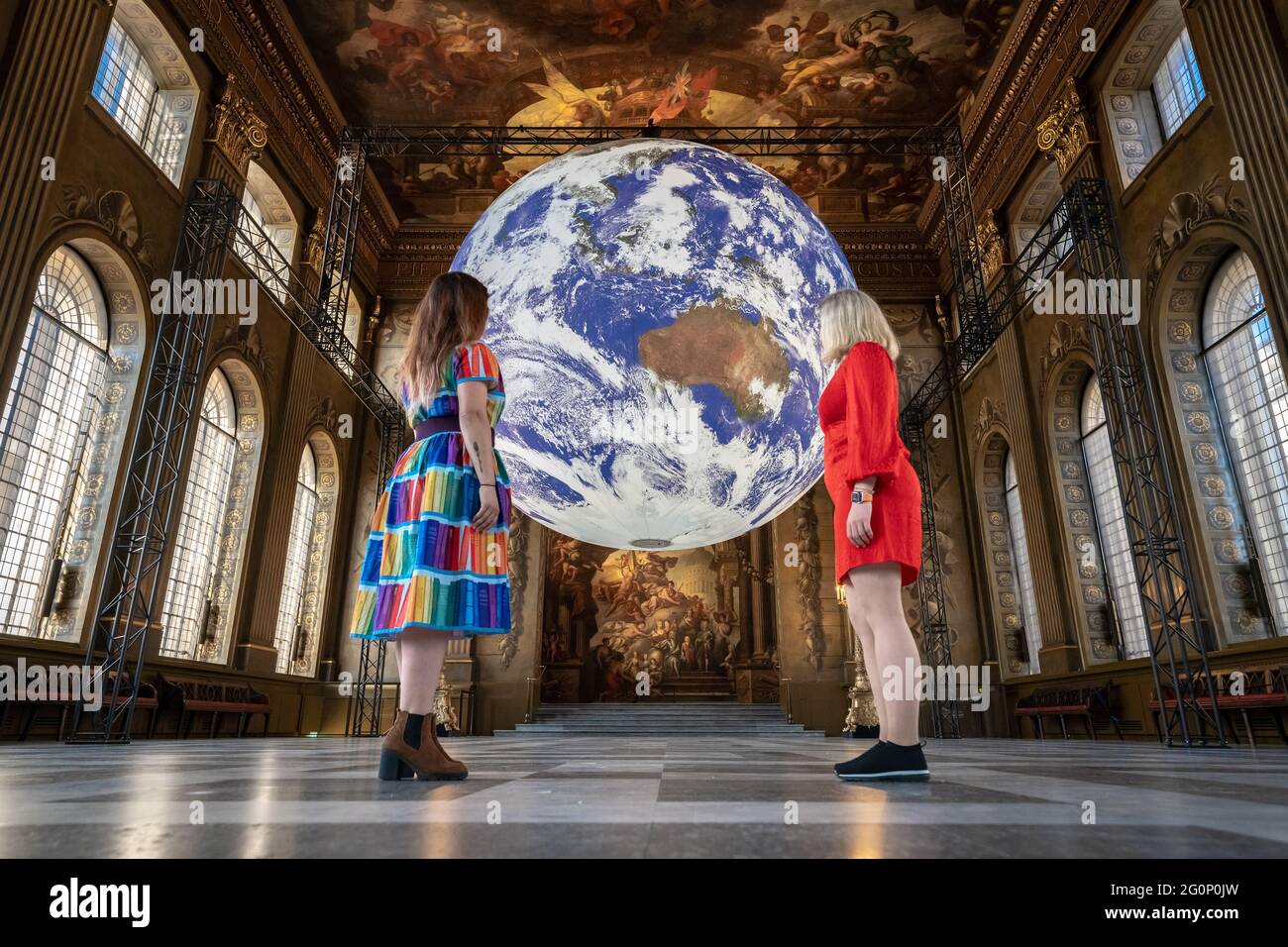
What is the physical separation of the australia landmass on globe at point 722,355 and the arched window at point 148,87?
9.83 metres

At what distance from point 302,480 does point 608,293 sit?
1341 centimetres

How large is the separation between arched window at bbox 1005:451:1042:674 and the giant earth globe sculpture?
37.7ft

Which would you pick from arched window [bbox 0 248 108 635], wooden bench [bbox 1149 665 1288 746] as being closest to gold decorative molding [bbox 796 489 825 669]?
wooden bench [bbox 1149 665 1288 746]

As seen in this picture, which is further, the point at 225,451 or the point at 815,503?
the point at 815,503

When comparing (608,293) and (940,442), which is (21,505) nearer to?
(608,293)

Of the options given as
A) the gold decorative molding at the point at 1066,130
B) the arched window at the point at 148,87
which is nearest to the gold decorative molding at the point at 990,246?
the gold decorative molding at the point at 1066,130

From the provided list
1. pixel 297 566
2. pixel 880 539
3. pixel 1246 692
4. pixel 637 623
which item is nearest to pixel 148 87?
pixel 297 566

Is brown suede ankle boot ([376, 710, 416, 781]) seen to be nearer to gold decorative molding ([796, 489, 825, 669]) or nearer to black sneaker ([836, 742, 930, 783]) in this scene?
black sneaker ([836, 742, 930, 783])

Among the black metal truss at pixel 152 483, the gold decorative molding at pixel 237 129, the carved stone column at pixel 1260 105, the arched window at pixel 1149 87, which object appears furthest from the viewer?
the gold decorative molding at pixel 237 129

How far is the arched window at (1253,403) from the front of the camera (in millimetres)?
9133

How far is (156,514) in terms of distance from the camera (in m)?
9.58

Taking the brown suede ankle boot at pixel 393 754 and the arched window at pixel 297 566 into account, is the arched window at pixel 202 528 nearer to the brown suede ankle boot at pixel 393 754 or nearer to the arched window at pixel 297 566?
the arched window at pixel 297 566

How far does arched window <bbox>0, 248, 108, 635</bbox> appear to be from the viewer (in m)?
8.83
